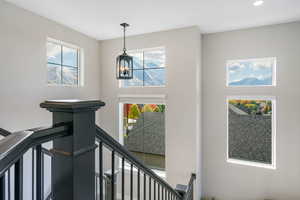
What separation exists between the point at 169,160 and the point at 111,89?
6.86 feet

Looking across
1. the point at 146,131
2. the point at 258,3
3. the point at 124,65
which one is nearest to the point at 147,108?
the point at 146,131

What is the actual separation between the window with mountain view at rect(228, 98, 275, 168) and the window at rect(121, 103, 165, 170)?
4.81ft

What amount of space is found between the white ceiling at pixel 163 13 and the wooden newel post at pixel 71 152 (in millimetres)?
2363

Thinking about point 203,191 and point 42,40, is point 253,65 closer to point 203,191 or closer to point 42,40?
point 203,191

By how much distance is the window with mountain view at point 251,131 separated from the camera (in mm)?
3418

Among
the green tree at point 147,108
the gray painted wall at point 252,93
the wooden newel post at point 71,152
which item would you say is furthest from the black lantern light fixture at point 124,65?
the wooden newel post at point 71,152

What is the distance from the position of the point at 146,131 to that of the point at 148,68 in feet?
4.81

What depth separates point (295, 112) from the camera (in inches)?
124

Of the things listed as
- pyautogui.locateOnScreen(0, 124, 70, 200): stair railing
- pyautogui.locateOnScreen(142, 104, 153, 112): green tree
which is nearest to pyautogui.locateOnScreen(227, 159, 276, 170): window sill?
pyautogui.locateOnScreen(142, 104, 153, 112): green tree

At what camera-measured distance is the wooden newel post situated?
2.26ft

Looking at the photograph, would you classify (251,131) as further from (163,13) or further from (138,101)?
(163,13)

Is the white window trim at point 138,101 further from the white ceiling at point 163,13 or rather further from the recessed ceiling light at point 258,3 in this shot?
the recessed ceiling light at point 258,3

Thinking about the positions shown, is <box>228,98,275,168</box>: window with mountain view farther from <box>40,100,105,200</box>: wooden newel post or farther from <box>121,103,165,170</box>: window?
<box>40,100,105,200</box>: wooden newel post

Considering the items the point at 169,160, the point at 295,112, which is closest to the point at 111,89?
the point at 169,160
